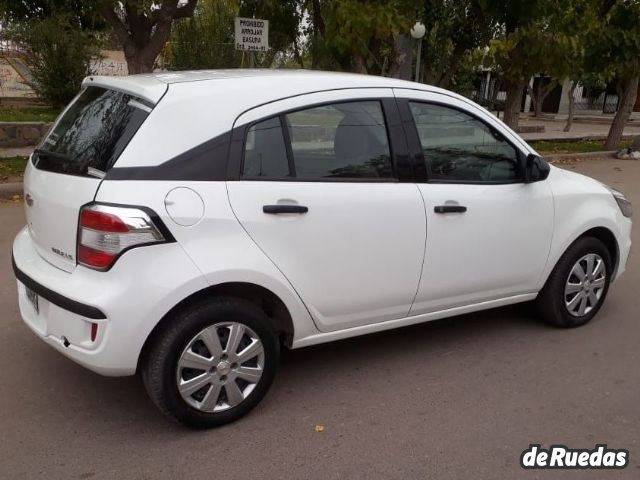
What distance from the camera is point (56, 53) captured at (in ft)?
50.9

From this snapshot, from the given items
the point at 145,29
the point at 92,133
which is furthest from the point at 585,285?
the point at 145,29

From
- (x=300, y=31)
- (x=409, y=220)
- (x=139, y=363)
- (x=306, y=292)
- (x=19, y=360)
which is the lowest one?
(x=19, y=360)

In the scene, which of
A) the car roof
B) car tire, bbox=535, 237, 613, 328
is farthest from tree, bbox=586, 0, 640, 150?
the car roof

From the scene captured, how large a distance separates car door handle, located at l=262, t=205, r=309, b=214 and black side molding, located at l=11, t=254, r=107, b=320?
2.86 ft

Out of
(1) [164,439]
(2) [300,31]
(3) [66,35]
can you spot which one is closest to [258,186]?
(1) [164,439]

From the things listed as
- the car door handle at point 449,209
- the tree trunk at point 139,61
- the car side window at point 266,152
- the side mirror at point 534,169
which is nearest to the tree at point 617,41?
the tree trunk at point 139,61

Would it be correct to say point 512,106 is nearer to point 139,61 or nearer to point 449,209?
point 139,61

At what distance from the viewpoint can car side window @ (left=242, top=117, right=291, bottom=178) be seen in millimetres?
3086

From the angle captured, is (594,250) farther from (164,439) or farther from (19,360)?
(19,360)

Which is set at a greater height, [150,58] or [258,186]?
[150,58]

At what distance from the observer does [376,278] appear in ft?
11.3

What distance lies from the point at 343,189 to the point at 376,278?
525 millimetres

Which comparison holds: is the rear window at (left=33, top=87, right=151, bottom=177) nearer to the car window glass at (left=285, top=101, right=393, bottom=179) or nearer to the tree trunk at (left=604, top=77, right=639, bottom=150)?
the car window glass at (left=285, top=101, right=393, bottom=179)

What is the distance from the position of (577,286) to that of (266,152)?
2.54 meters
